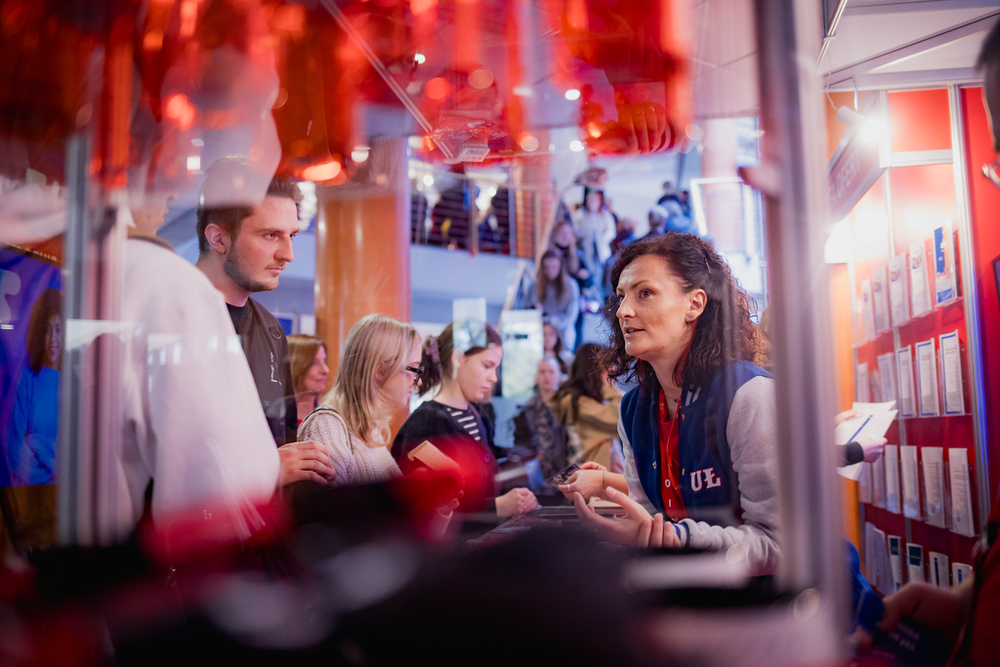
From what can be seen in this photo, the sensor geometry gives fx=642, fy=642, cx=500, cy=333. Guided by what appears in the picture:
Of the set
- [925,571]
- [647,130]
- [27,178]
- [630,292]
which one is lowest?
[925,571]

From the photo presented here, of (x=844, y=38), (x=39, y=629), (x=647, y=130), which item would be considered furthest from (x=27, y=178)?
(x=844, y=38)

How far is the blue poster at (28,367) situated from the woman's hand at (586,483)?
1.13 m

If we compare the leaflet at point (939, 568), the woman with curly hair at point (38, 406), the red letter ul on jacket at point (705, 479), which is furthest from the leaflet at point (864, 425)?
the woman with curly hair at point (38, 406)

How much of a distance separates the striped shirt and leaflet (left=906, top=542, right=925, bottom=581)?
164cm

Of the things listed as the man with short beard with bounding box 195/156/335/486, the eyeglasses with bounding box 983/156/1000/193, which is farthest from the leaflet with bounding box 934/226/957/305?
the man with short beard with bounding box 195/156/335/486

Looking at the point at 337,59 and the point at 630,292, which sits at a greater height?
the point at 337,59

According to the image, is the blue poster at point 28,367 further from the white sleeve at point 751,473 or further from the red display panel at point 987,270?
the red display panel at point 987,270

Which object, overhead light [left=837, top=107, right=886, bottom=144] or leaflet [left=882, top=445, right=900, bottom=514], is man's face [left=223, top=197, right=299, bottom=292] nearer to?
overhead light [left=837, top=107, right=886, bottom=144]

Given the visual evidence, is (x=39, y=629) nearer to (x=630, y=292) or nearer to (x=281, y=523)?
(x=281, y=523)

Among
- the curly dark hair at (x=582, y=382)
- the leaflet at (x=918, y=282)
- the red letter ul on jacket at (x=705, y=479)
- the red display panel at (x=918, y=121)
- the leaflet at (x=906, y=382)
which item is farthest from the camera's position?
the leaflet at (x=906, y=382)

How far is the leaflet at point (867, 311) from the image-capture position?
272 centimetres

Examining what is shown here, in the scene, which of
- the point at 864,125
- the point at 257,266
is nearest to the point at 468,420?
the point at 257,266

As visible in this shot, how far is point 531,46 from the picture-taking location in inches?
71.6

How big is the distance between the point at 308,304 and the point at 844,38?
1.68 m
